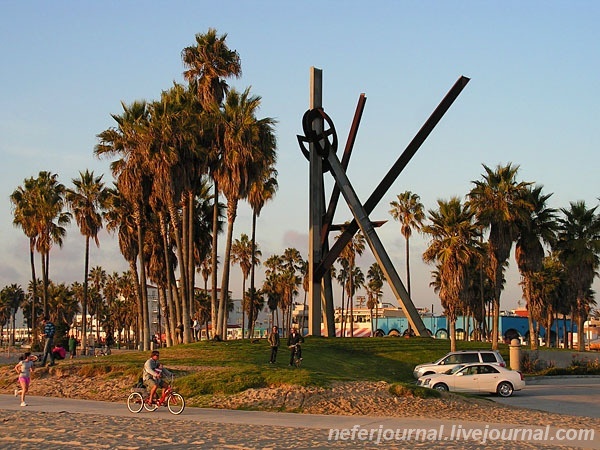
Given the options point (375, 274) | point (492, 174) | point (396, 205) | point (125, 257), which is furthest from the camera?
point (375, 274)

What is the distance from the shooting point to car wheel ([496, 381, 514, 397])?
88.1 feet

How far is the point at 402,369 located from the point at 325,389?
604 inches

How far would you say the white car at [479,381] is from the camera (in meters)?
26.9

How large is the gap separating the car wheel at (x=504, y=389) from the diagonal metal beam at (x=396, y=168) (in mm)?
16490

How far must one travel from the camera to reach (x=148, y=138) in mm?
41438

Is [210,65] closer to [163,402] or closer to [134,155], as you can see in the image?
[134,155]

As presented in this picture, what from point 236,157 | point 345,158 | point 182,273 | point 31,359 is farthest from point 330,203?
point 31,359

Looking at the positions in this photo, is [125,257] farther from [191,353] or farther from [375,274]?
[375,274]

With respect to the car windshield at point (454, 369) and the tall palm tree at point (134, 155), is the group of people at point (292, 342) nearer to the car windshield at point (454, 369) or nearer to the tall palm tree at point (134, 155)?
the car windshield at point (454, 369)

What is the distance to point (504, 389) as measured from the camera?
88.2 feet

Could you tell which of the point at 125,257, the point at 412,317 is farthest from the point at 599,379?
the point at 125,257

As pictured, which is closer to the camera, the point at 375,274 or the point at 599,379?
the point at 599,379

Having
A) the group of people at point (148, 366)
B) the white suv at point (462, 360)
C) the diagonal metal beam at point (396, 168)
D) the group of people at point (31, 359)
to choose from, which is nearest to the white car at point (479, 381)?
the white suv at point (462, 360)

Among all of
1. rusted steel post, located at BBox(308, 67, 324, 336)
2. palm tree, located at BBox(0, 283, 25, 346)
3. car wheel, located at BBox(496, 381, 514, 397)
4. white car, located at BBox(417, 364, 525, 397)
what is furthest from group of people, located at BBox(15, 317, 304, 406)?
palm tree, located at BBox(0, 283, 25, 346)
